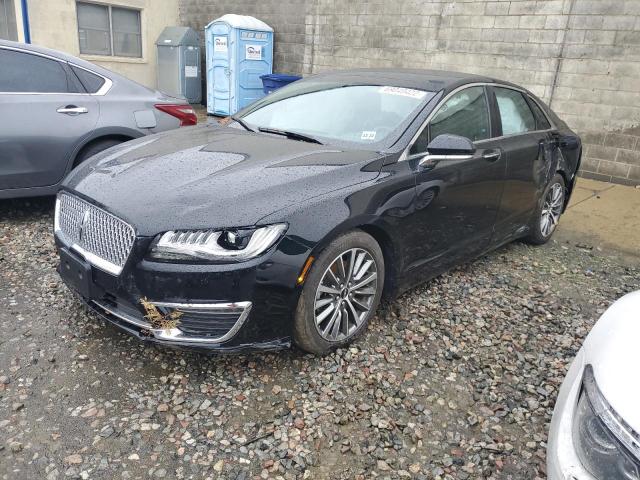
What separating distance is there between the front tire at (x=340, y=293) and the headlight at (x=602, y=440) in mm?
1347

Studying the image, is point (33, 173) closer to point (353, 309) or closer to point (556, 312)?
point (353, 309)

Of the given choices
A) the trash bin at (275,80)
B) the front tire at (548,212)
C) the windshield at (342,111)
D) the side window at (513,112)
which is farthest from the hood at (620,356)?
the trash bin at (275,80)

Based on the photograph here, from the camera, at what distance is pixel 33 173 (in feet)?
14.5

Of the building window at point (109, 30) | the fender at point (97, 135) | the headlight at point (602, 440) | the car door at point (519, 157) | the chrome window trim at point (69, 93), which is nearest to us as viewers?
the headlight at point (602, 440)

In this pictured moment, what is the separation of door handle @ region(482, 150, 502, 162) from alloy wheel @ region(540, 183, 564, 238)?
4.04 feet

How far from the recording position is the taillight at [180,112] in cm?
508

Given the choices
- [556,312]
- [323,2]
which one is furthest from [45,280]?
[323,2]

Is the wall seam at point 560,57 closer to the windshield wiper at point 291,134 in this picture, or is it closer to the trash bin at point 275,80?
the trash bin at point 275,80

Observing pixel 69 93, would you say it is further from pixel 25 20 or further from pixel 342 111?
pixel 25 20

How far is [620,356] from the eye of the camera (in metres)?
1.65

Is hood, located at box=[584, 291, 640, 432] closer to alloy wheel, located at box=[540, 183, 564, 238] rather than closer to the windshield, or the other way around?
the windshield

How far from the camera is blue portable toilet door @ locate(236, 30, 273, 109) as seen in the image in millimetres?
10648

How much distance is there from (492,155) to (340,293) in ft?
5.57

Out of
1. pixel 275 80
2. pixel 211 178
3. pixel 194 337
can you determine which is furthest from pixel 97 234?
pixel 275 80
